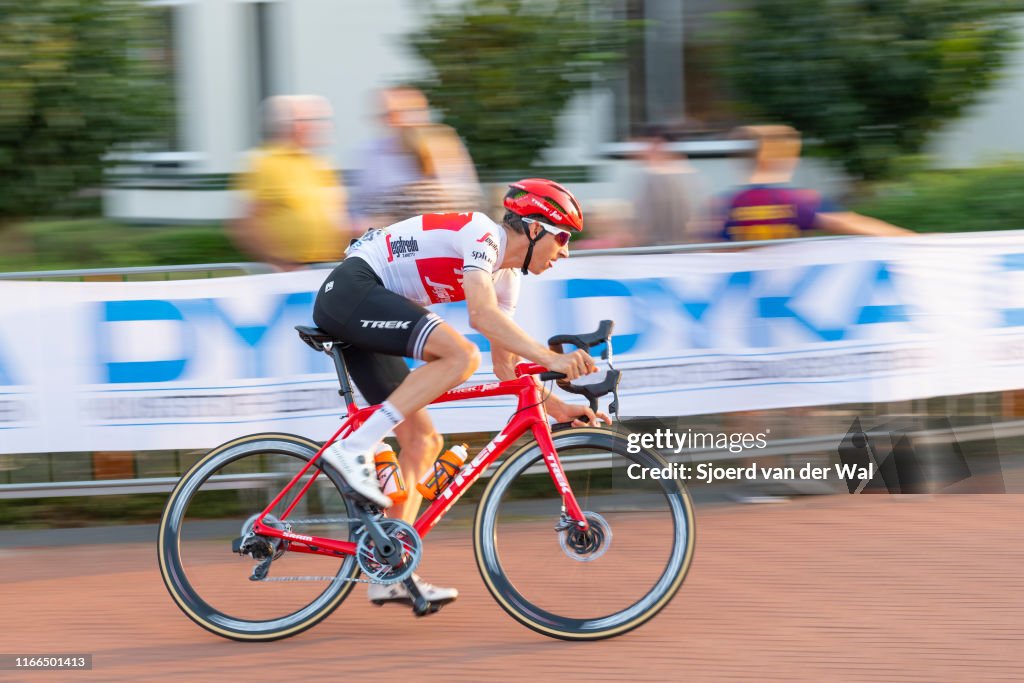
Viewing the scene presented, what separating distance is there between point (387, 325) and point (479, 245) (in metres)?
0.44

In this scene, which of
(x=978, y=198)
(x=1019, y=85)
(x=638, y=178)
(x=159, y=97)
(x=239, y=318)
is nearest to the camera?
(x=239, y=318)

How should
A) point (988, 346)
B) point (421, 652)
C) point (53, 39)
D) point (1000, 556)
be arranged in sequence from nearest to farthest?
point (421, 652) → point (1000, 556) → point (988, 346) → point (53, 39)

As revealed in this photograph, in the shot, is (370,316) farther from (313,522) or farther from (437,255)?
(313,522)

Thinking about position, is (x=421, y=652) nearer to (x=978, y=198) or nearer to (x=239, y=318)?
(x=239, y=318)

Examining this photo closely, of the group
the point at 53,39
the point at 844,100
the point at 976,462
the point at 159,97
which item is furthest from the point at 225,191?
the point at 976,462

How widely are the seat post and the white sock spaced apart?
174 millimetres

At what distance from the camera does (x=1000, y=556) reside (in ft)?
19.0

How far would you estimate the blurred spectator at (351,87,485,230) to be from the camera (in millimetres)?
7438

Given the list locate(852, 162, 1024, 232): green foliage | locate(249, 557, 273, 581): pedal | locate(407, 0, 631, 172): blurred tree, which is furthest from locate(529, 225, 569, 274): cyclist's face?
locate(407, 0, 631, 172): blurred tree

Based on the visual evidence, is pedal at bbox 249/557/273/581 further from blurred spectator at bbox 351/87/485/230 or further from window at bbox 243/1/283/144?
window at bbox 243/1/283/144

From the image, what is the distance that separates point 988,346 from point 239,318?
3979 mm

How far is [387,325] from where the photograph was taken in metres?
4.71

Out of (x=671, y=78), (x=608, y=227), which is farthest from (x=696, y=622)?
(x=671, y=78)

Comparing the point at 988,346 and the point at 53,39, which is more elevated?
the point at 53,39
